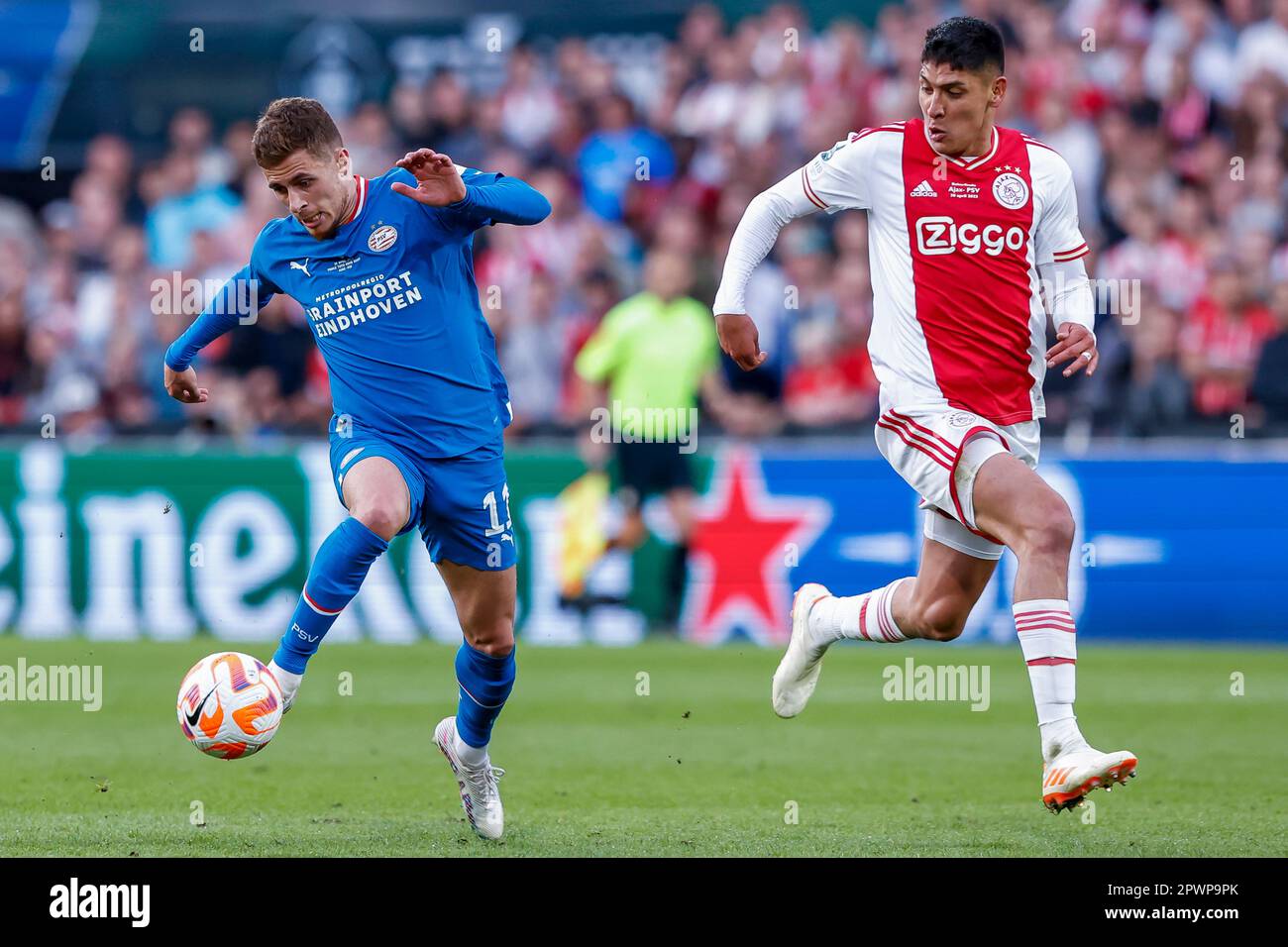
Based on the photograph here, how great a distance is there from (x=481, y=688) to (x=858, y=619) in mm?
1472

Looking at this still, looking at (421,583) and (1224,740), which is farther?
(421,583)

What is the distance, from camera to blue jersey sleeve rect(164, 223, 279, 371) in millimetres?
6883

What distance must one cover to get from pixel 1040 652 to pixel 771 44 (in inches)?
425

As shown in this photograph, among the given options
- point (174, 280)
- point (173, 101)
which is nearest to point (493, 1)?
point (173, 101)

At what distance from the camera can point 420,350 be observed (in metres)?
6.71

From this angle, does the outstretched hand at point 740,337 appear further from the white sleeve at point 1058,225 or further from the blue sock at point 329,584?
the blue sock at point 329,584

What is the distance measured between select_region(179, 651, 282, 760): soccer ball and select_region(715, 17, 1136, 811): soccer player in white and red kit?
1927 millimetres

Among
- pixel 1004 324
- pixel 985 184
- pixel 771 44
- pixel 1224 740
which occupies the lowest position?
pixel 1224 740

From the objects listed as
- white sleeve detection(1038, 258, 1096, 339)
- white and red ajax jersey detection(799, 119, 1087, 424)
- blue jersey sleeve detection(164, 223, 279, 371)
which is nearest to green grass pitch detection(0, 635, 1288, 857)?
white and red ajax jersey detection(799, 119, 1087, 424)

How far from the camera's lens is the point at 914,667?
1139cm

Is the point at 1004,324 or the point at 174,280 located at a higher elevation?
the point at 174,280

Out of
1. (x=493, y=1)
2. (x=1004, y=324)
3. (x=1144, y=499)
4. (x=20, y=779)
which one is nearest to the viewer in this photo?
(x=1004, y=324)

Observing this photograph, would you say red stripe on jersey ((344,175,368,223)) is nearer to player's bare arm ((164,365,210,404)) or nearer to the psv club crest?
the psv club crest
